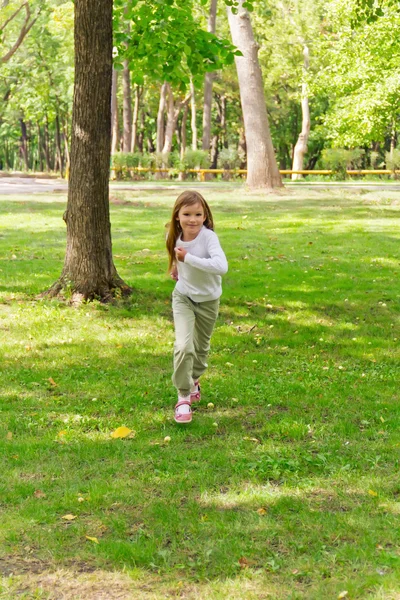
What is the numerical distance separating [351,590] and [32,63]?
154ft

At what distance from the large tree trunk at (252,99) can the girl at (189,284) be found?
16.4 m

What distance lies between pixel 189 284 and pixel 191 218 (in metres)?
0.50

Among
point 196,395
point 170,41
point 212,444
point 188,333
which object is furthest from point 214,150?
point 212,444

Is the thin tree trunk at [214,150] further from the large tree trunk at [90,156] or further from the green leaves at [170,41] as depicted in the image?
the large tree trunk at [90,156]

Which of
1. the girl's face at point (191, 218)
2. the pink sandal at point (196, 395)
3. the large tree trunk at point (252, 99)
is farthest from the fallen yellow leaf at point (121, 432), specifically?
the large tree trunk at point (252, 99)

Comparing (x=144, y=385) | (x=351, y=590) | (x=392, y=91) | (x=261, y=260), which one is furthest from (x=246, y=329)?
(x=392, y=91)

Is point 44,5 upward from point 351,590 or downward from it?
upward

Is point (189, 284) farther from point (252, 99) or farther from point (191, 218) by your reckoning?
point (252, 99)

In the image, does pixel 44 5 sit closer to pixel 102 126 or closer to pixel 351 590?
pixel 102 126

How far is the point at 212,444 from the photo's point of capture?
5.37 m

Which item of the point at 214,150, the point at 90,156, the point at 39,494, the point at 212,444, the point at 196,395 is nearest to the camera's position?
the point at 39,494

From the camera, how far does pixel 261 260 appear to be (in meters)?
12.2

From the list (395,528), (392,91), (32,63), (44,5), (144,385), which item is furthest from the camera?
(32,63)

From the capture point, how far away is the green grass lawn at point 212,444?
12.1ft
